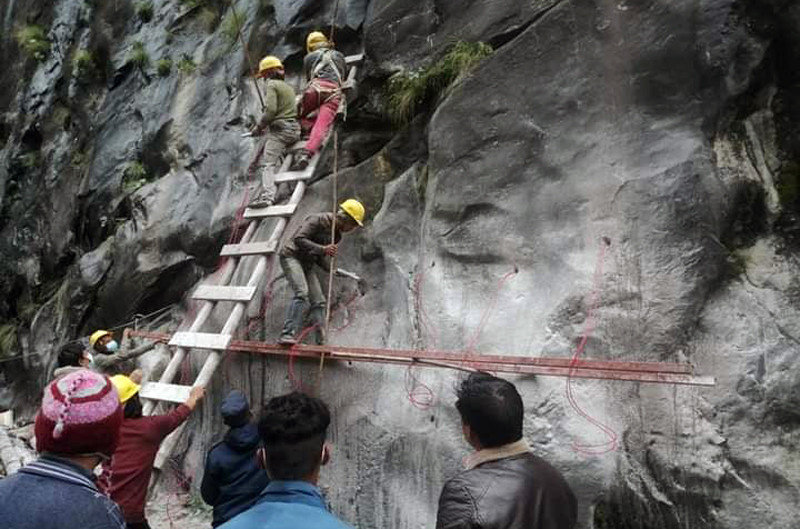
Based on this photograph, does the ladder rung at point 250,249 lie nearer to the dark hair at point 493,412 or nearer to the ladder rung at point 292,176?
the ladder rung at point 292,176

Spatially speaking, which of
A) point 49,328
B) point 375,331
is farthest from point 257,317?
point 49,328

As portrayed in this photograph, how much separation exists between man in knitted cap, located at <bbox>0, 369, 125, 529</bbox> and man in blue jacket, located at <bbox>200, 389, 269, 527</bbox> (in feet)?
6.20

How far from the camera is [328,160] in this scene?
23.1ft

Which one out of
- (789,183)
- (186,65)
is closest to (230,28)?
(186,65)

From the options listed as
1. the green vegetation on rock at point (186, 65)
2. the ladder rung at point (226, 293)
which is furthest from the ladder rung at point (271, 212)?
the green vegetation on rock at point (186, 65)

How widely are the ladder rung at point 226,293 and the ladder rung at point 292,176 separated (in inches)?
56.4

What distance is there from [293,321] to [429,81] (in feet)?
8.55

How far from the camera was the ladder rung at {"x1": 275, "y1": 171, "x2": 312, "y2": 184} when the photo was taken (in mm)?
6734

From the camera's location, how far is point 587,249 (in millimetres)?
4523

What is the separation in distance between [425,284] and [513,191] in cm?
102

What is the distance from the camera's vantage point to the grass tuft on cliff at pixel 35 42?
13367 mm

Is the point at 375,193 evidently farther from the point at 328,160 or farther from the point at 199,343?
the point at 199,343

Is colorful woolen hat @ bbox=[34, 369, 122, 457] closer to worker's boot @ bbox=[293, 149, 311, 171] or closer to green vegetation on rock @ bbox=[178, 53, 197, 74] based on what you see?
worker's boot @ bbox=[293, 149, 311, 171]

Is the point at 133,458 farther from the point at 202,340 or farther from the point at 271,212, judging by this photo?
the point at 271,212
